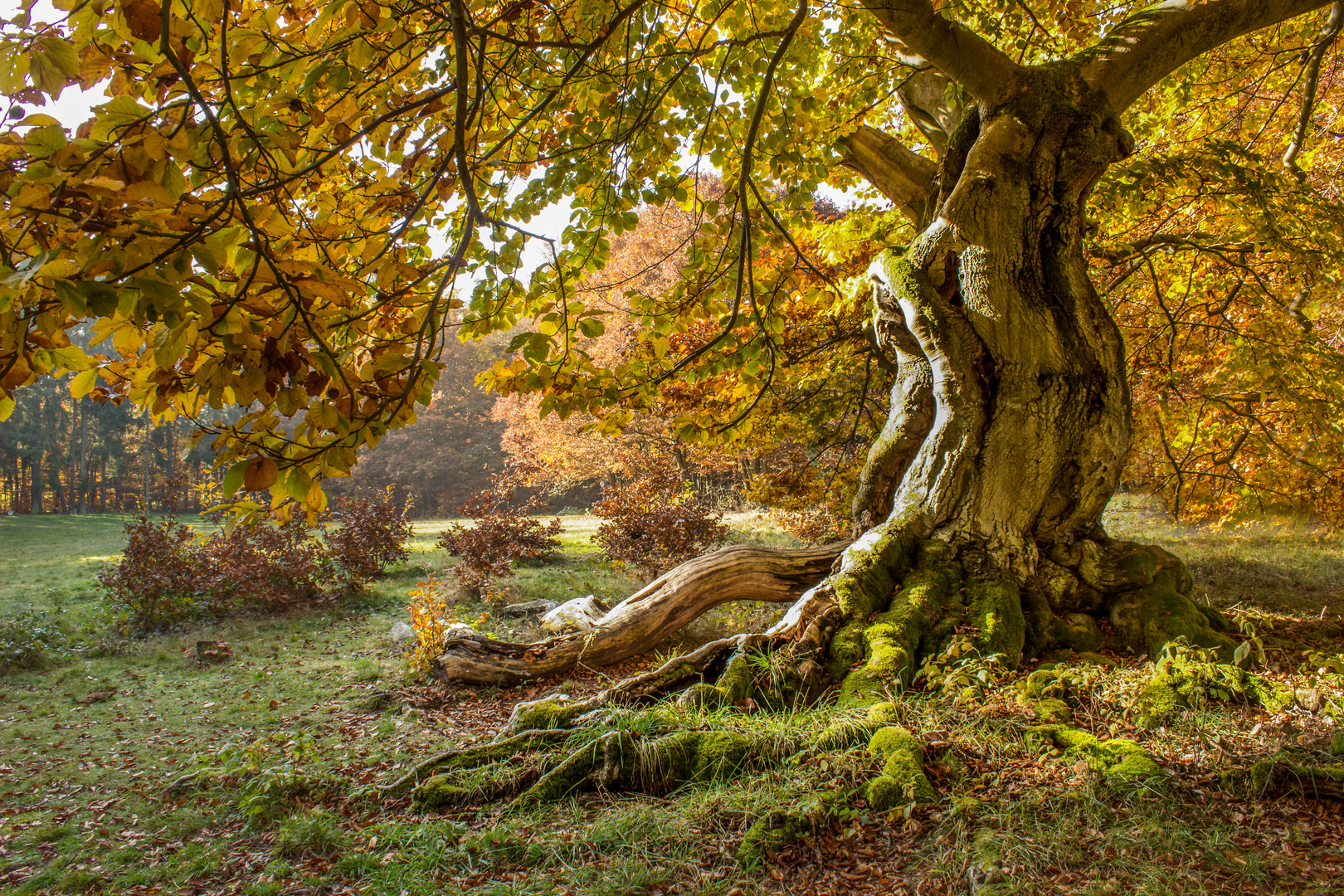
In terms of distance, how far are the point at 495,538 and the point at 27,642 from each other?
521cm

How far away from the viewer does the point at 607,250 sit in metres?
3.22

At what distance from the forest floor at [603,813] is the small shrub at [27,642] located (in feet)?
3.98

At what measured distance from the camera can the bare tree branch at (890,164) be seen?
5.75 m

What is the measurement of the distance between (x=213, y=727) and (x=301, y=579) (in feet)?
15.0

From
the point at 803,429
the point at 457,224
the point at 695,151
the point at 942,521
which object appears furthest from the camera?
the point at 803,429

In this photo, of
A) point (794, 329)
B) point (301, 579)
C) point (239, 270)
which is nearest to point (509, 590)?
point (301, 579)

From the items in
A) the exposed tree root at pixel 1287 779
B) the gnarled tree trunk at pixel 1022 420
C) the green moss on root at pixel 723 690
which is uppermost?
the gnarled tree trunk at pixel 1022 420

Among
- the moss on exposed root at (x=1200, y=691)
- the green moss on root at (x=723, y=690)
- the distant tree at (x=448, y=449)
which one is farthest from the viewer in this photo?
the distant tree at (x=448, y=449)

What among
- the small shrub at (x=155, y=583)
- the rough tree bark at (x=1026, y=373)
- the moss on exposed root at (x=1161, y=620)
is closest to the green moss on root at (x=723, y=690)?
the rough tree bark at (x=1026, y=373)

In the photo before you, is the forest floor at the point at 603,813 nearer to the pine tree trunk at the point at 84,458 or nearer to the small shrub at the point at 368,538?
the small shrub at the point at 368,538

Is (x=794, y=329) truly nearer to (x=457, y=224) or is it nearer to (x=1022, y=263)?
(x=1022, y=263)

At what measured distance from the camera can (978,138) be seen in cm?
443

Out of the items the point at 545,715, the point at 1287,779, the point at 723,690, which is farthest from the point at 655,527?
the point at 1287,779

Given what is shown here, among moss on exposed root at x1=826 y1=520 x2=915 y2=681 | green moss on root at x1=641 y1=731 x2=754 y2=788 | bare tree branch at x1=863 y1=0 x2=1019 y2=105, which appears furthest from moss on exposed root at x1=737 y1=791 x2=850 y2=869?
bare tree branch at x1=863 y1=0 x2=1019 y2=105
